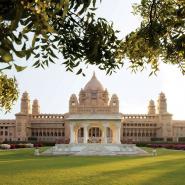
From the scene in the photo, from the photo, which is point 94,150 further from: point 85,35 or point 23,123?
point 23,123

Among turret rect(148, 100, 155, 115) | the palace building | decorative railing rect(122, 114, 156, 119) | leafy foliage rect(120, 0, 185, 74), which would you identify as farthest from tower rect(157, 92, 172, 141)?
leafy foliage rect(120, 0, 185, 74)

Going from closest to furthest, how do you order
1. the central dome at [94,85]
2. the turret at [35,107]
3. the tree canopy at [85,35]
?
the tree canopy at [85,35], the central dome at [94,85], the turret at [35,107]

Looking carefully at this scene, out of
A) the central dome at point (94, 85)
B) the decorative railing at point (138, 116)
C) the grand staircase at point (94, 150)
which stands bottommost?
the grand staircase at point (94, 150)

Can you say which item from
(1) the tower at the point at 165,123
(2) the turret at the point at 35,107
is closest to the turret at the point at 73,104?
(2) the turret at the point at 35,107

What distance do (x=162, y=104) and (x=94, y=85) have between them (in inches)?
745

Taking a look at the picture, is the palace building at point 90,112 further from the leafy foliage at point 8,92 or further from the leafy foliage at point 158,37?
the leafy foliage at point 158,37

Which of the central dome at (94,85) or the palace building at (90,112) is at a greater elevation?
the central dome at (94,85)

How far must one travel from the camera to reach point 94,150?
40.5 m

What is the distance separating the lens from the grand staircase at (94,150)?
3931 cm

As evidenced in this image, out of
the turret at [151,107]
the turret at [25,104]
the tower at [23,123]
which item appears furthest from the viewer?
the turret at [151,107]

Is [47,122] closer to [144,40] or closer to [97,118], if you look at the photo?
[97,118]

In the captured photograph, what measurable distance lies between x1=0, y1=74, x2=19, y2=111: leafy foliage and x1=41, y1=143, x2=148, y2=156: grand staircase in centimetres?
2409

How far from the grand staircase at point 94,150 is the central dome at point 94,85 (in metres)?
61.9

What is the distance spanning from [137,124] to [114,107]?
747 cm
